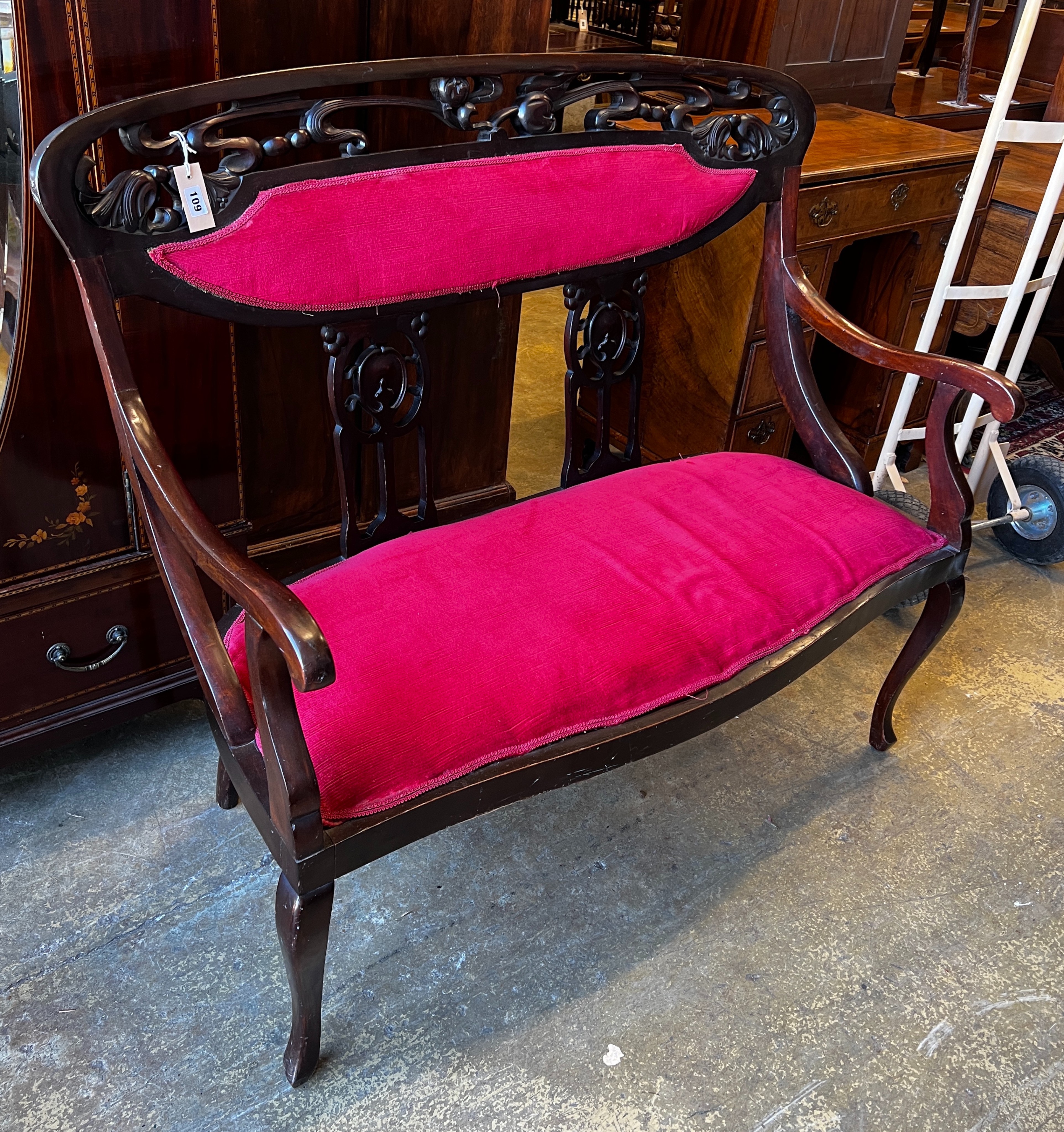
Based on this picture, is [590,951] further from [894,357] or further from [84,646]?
[894,357]

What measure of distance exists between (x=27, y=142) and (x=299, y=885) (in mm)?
972

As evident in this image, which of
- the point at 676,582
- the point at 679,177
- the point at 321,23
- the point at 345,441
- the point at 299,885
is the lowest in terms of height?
the point at 299,885

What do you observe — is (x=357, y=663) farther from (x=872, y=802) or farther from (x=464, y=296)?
(x=872, y=802)

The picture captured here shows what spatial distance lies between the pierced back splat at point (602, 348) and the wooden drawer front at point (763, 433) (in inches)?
28.0

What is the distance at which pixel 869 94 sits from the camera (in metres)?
3.02

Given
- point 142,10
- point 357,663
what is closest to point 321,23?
point 142,10

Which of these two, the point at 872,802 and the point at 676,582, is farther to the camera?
the point at 872,802

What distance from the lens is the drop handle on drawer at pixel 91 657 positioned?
1.64 m

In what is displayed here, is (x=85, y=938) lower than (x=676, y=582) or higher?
lower

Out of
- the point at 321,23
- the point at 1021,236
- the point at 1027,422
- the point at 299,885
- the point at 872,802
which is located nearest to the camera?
the point at 299,885

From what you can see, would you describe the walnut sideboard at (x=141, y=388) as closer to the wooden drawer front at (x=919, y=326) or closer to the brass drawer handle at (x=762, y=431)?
the brass drawer handle at (x=762, y=431)

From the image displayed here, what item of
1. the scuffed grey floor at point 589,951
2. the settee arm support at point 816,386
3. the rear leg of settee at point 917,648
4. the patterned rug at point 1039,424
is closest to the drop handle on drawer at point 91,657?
the scuffed grey floor at point 589,951

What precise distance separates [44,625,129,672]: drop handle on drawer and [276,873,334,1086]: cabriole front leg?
24.6 inches

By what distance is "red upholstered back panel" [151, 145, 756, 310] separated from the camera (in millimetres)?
1376
